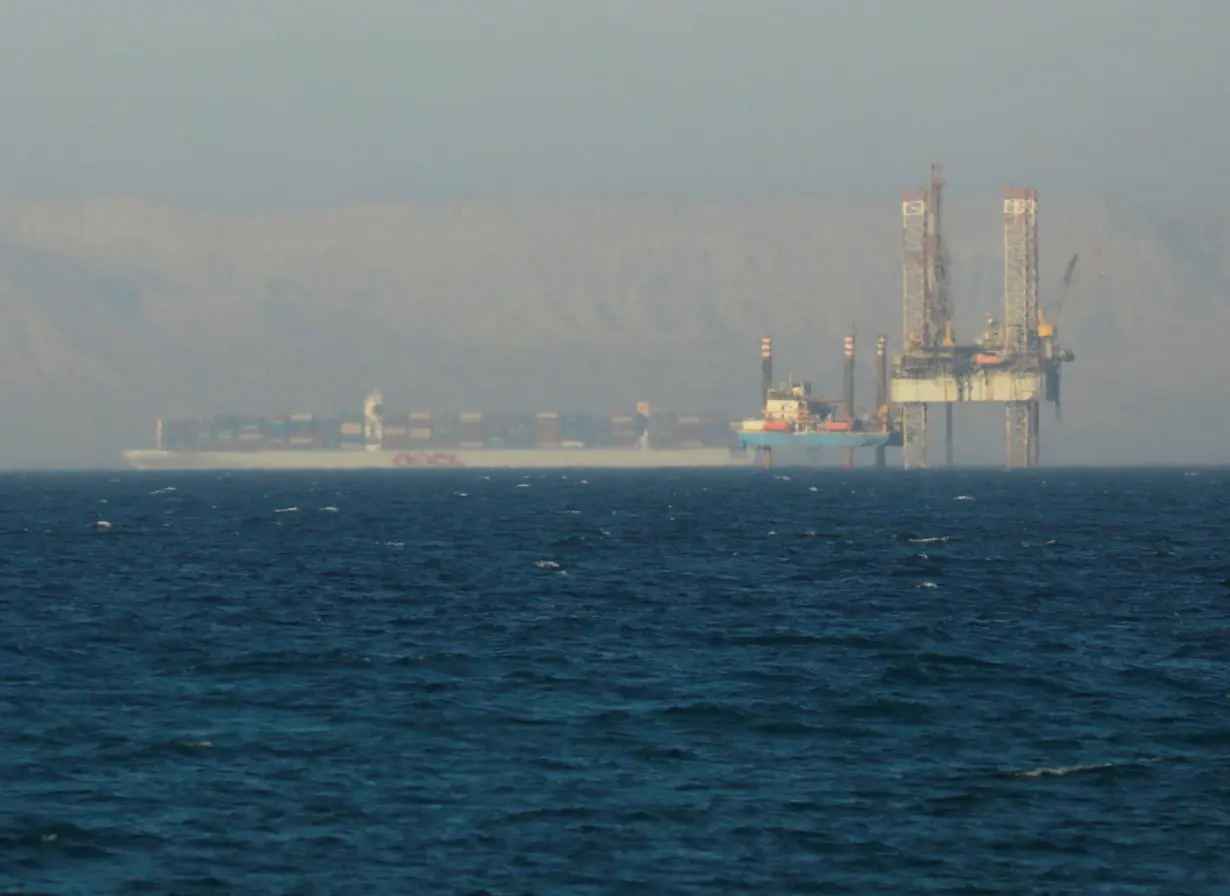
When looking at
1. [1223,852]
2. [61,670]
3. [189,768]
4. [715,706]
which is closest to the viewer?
[1223,852]

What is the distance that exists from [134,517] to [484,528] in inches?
1320

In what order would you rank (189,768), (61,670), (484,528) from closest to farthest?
(189,768) → (61,670) → (484,528)

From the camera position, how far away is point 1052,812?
2794 centimetres

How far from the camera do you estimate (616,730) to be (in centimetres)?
3462

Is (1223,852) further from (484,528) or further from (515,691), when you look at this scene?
(484,528)

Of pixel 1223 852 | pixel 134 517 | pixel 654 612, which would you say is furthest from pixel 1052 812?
pixel 134 517

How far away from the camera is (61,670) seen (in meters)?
42.8

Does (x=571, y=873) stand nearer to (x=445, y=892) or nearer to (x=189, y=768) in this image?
(x=445, y=892)

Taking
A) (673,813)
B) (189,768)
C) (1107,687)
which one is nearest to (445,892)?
(673,813)

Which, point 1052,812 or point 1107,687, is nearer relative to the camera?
point 1052,812

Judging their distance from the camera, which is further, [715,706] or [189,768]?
[715,706]

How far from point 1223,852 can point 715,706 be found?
1319 cm

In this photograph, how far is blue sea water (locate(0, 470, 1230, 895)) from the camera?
25406 mm

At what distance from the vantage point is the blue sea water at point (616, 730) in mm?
25406
